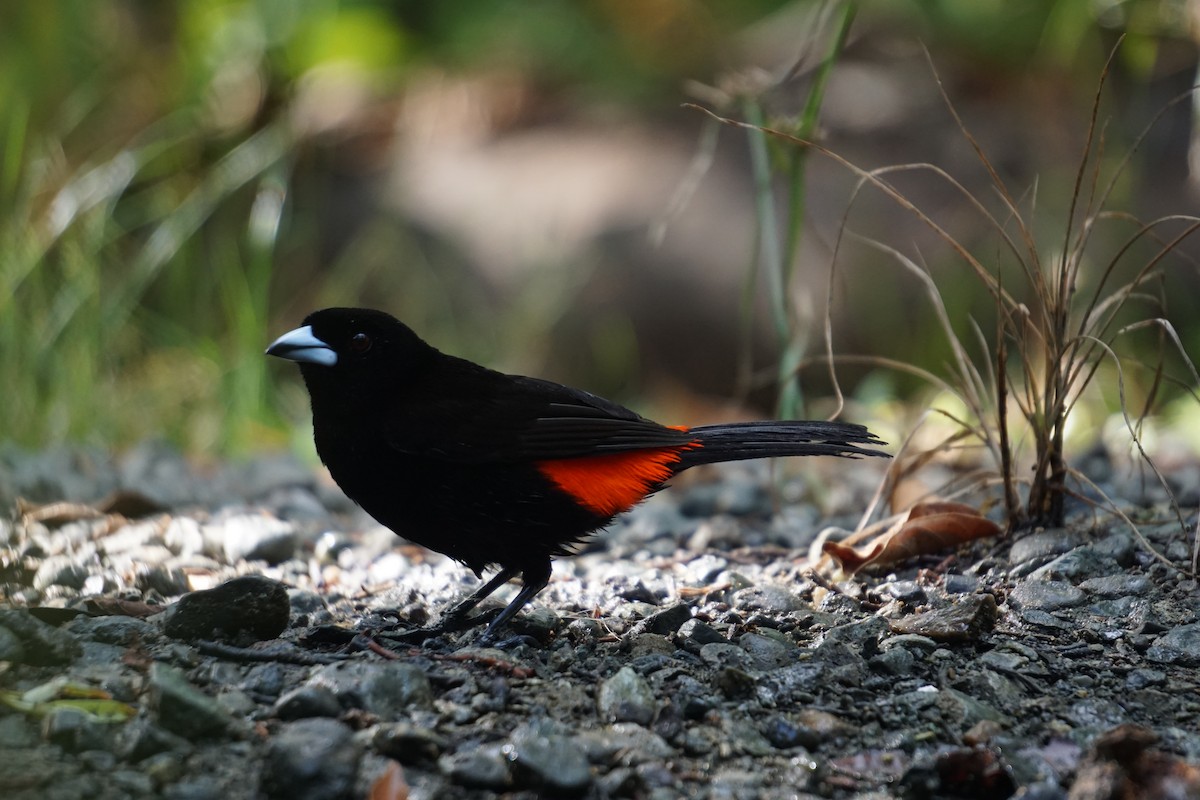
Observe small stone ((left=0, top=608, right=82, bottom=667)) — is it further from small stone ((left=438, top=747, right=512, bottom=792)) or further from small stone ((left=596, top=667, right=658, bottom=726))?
small stone ((left=596, top=667, right=658, bottom=726))

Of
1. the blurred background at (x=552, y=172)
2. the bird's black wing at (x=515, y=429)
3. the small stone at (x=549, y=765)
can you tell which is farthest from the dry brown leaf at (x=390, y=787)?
the blurred background at (x=552, y=172)

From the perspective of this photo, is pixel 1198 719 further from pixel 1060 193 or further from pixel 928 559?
pixel 1060 193

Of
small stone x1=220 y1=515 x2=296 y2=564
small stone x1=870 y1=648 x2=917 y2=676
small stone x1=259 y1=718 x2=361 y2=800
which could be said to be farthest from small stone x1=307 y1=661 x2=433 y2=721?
small stone x1=220 y1=515 x2=296 y2=564

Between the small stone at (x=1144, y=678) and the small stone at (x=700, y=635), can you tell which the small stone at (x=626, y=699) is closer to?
the small stone at (x=700, y=635)

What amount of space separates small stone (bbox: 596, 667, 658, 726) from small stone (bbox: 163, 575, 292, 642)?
0.80 m

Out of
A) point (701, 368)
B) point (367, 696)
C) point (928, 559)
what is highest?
point (701, 368)

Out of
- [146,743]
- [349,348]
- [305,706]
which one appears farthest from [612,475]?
[146,743]

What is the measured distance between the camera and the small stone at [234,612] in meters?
2.62

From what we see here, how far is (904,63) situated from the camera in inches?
332

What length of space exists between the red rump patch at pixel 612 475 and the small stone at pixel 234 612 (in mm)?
731

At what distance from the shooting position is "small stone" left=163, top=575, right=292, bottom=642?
8.61 feet

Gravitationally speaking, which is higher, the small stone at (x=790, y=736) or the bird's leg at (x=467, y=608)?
→ the bird's leg at (x=467, y=608)

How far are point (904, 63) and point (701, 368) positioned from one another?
2.67 m


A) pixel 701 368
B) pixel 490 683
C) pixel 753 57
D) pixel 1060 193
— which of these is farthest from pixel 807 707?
pixel 753 57
